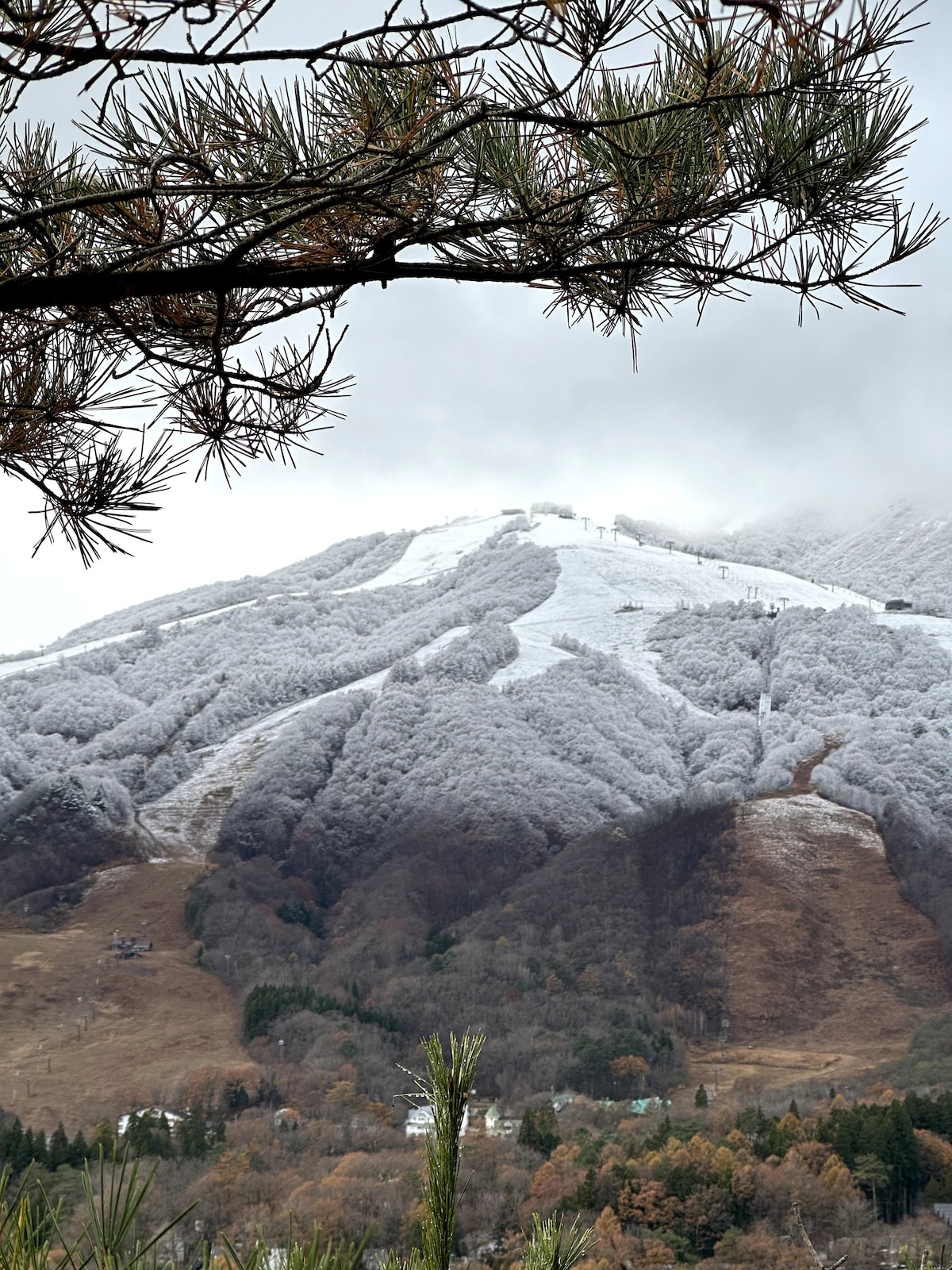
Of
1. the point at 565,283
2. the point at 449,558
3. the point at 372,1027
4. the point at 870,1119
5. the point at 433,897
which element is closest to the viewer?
the point at 565,283

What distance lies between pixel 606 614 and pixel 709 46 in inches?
1555

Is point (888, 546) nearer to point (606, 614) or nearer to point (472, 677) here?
point (606, 614)

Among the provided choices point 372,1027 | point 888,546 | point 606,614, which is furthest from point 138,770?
point 888,546

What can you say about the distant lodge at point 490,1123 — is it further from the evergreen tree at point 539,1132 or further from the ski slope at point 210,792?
the ski slope at point 210,792

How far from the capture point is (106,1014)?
26.9 metres

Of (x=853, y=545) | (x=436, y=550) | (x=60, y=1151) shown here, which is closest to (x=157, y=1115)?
(x=60, y=1151)

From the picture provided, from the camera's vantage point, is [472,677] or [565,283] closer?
[565,283]

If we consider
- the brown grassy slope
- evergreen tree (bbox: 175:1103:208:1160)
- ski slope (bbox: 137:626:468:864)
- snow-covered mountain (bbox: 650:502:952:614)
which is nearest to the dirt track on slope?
evergreen tree (bbox: 175:1103:208:1160)

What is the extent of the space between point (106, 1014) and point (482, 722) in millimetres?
14852

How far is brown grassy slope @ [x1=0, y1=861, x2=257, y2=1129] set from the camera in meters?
23.7

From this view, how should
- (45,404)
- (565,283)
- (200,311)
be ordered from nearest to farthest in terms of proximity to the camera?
(565,283) < (200,311) < (45,404)

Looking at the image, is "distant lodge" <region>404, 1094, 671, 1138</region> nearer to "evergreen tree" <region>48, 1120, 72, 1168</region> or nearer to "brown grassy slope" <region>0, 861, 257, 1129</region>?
"brown grassy slope" <region>0, 861, 257, 1129</region>

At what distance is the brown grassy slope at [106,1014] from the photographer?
2373 centimetres

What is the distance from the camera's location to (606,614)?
40.7 metres
